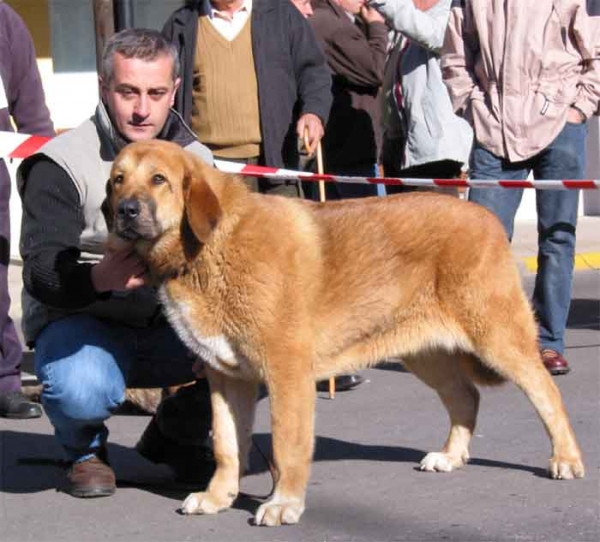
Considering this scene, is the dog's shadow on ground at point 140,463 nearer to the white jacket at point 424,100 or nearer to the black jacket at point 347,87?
the white jacket at point 424,100

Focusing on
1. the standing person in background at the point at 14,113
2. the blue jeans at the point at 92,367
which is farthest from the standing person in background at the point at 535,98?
the blue jeans at the point at 92,367

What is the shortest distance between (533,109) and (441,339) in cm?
239

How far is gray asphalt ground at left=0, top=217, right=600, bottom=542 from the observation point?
4637 millimetres

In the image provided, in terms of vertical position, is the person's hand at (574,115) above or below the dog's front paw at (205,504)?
above

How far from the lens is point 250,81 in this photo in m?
6.77

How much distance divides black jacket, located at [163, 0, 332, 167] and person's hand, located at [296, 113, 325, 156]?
0.08 metres

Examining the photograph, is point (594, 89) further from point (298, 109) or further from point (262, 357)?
point (262, 357)

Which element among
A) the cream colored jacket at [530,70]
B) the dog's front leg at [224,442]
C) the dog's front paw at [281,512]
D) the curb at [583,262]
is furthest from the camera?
the curb at [583,262]

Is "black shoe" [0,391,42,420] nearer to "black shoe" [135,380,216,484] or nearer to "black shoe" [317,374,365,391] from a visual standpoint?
"black shoe" [135,380,216,484]

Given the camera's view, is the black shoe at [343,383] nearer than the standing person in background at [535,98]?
No

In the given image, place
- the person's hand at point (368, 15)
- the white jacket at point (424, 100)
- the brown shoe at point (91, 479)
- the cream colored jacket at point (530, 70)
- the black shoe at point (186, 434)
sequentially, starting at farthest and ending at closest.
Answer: the person's hand at point (368, 15), the white jacket at point (424, 100), the cream colored jacket at point (530, 70), the black shoe at point (186, 434), the brown shoe at point (91, 479)

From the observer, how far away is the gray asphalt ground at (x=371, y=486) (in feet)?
15.2

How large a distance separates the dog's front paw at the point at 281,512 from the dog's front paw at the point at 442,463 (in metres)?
0.86

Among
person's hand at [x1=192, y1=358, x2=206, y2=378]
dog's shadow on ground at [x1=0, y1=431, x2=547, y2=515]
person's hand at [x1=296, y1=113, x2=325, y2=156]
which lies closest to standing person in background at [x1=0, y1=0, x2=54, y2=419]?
dog's shadow on ground at [x1=0, y1=431, x2=547, y2=515]
